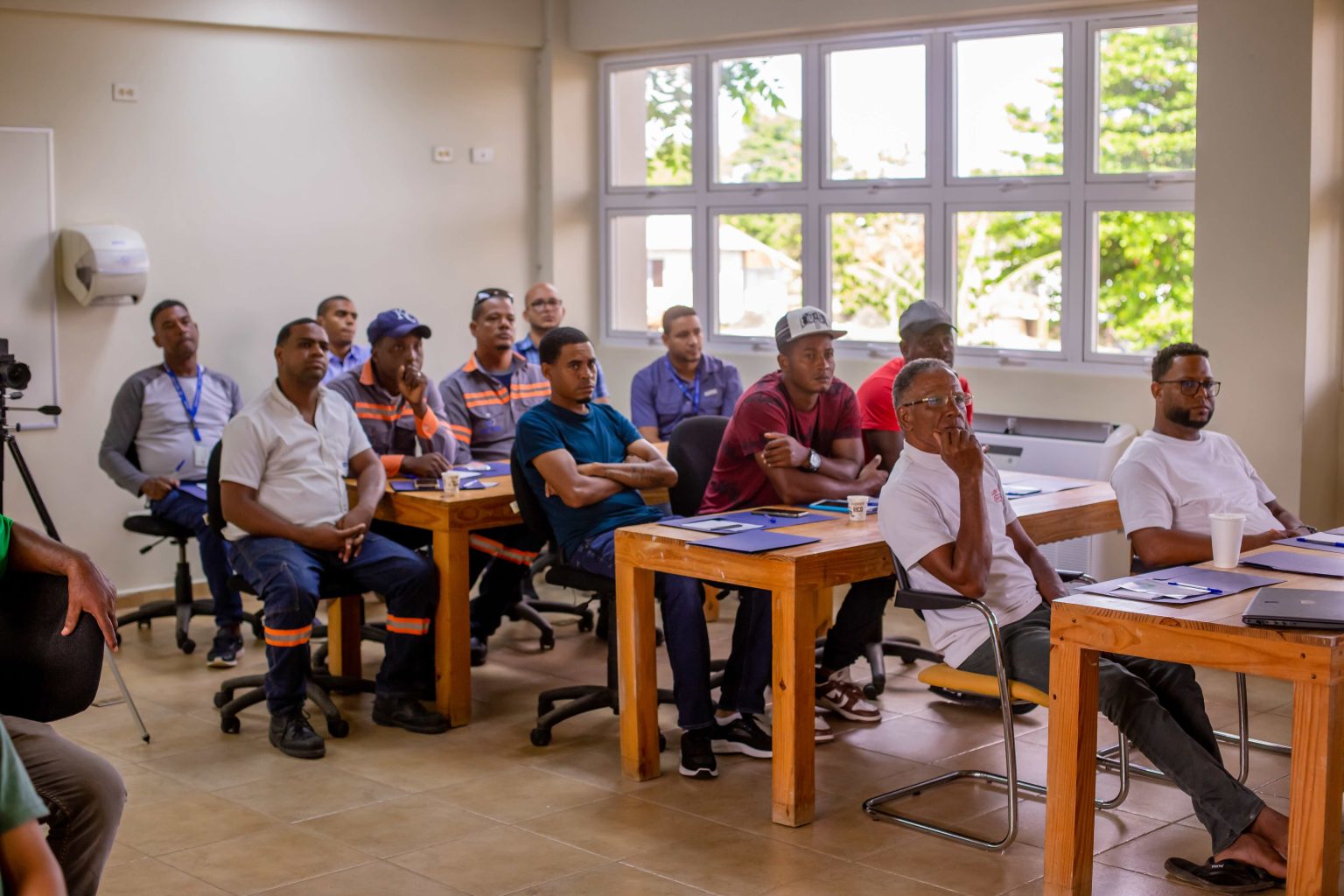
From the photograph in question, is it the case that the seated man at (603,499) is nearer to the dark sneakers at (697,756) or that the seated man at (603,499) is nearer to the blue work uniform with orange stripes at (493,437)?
the dark sneakers at (697,756)

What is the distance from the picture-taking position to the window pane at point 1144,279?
6.23 metres

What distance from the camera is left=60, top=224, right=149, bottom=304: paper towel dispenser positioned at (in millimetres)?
6371

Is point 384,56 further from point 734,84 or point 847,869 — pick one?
point 847,869

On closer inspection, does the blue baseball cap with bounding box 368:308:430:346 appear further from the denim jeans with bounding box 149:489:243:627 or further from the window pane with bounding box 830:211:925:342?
the window pane with bounding box 830:211:925:342

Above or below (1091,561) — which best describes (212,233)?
above

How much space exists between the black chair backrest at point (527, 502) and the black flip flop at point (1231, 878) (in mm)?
2238

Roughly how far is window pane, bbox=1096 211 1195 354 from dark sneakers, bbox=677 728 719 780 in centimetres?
297

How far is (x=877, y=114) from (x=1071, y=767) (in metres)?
4.42

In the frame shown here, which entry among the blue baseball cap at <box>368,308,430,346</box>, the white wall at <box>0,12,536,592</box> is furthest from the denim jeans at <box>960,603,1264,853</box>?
the white wall at <box>0,12,536,592</box>

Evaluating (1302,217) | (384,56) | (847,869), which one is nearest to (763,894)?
(847,869)

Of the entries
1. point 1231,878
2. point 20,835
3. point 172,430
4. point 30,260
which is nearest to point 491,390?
point 172,430

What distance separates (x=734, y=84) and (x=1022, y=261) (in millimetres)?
1887

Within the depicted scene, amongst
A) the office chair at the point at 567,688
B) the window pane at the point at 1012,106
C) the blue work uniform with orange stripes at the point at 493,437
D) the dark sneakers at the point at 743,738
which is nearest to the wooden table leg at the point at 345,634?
the blue work uniform with orange stripes at the point at 493,437

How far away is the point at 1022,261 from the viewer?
21.9ft
